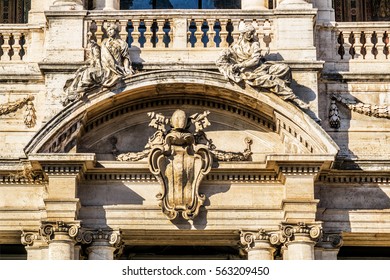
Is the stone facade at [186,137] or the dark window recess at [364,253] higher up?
the stone facade at [186,137]

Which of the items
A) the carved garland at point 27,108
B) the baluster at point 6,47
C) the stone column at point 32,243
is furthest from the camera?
the baluster at point 6,47

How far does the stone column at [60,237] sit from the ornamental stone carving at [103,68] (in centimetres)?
207

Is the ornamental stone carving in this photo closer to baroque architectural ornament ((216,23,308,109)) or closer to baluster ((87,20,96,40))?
baluster ((87,20,96,40))

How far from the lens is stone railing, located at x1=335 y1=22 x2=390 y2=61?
26203 millimetres

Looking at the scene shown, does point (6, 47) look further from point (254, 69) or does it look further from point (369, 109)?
point (369, 109)

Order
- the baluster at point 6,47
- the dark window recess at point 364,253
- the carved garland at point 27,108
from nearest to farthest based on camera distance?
1. the carved garland at point 27,108
2. the baluster at point 6,47
3. the dark window recess at point 364,253

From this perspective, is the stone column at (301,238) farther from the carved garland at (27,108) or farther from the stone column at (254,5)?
the carved garland at (27,108)

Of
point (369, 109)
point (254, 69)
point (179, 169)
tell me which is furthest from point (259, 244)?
point (369, 109)

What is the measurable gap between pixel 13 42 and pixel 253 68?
4.51 meters

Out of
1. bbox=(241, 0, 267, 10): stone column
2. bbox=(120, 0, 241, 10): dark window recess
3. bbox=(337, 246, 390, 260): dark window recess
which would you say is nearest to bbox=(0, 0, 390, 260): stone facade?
bbox=(337, 246, 390, 260): dark window recess

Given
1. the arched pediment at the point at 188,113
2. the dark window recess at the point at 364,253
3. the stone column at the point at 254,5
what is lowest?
the dark window recess at the point at 364,253

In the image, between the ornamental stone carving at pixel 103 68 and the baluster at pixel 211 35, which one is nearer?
the ornamental stone carving at pixel 103 68

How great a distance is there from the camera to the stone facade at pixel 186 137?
24469 mm

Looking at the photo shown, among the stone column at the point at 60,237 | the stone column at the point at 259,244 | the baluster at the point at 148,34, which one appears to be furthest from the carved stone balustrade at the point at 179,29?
the stone column at the point at 60,237
